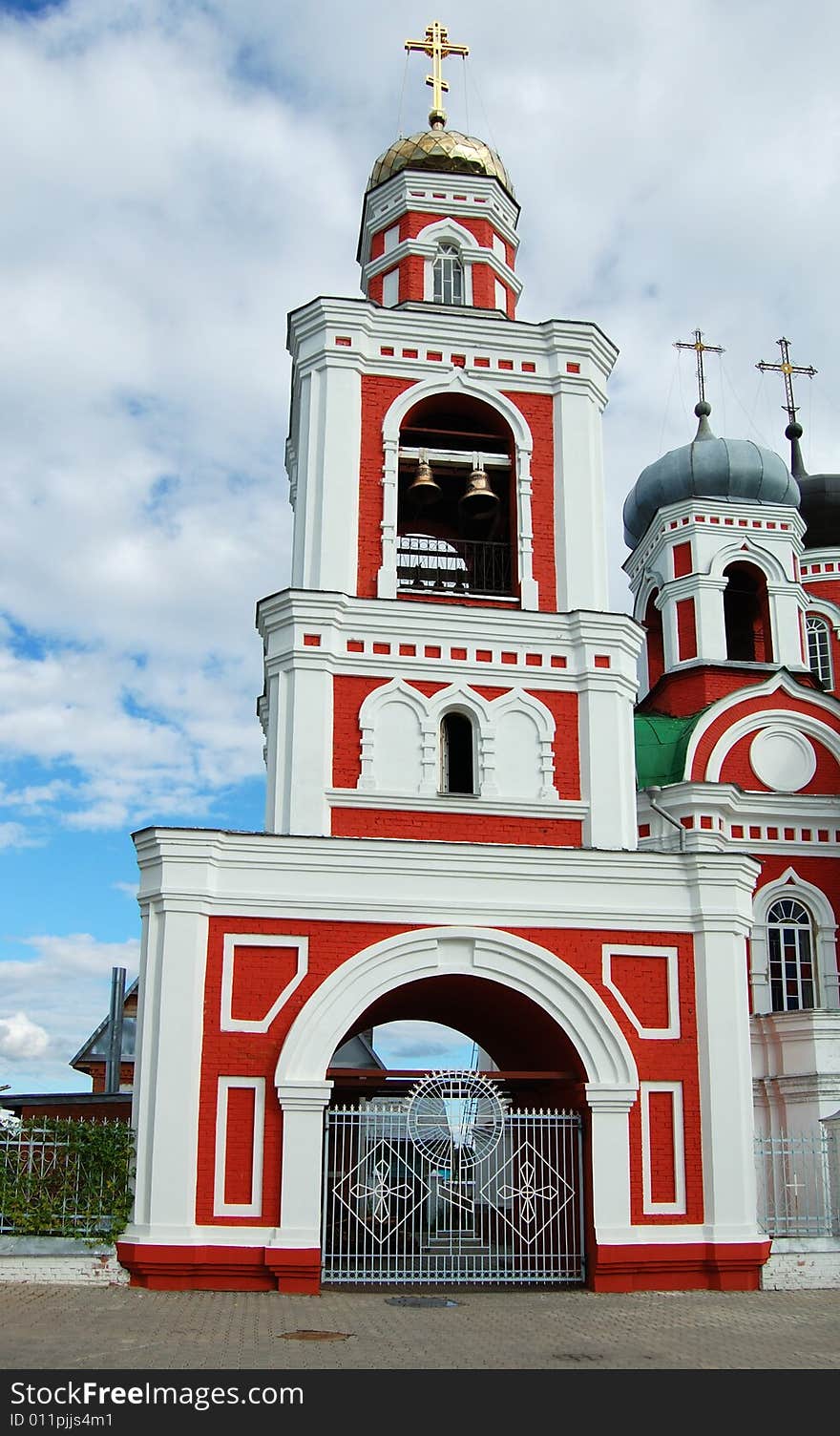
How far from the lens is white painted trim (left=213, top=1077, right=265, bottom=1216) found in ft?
36.3

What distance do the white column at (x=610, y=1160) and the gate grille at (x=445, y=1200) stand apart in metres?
0.25

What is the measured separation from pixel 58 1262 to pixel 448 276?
37.7 ft

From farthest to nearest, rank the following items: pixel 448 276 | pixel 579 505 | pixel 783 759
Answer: pixel 783 759 < pixel 448 276 < pixel 579 505

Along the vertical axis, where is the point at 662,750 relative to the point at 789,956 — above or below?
above

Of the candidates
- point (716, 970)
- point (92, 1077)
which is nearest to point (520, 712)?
point (716, 970)

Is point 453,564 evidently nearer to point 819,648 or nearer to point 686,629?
point 686,629

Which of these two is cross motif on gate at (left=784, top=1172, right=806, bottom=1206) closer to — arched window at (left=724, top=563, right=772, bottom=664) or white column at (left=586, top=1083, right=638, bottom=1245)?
white column at (left=586, top=1083, right=638, bottom=1245)

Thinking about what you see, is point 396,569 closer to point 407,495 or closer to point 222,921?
point 407,495

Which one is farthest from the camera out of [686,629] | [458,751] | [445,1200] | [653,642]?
[653,642]

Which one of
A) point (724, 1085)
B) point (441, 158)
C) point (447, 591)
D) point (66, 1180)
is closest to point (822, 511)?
point (441, 158)

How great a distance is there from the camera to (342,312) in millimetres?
14750

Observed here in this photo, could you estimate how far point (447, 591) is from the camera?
14578mm

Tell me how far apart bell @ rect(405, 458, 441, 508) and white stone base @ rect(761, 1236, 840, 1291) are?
7806 millimetres

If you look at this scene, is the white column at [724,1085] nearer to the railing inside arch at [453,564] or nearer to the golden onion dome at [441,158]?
the railing inside arch at [453,564]
